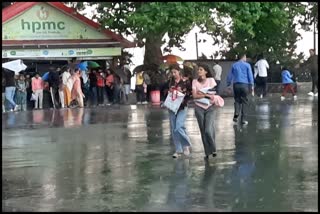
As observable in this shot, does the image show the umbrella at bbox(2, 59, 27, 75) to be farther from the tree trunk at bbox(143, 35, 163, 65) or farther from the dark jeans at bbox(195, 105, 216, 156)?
the dark jeans at bbox(195, 105, 216, 156)

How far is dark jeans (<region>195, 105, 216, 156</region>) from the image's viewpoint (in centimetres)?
1000

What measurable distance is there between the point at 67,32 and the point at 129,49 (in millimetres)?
3497

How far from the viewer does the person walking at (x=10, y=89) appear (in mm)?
22219

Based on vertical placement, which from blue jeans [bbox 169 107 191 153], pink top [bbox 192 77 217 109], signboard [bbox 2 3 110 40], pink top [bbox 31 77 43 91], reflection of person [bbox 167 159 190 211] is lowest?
reflection of person [bbox 167 159 190 211]

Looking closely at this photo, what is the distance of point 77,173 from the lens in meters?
9.02

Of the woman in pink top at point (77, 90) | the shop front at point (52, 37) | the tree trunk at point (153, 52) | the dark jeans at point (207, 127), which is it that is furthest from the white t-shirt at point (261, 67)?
the dark jeans at point (207, 127)

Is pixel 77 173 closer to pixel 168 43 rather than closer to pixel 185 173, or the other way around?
pixel 185 173

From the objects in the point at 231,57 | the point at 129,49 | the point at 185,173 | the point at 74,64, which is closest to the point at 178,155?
the point at 185,173

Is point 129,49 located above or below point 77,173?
above

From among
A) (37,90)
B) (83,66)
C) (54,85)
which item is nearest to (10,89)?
(37,90)

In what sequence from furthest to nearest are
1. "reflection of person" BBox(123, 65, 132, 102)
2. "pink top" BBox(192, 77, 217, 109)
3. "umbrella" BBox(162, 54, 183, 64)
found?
"umbrella" BBox(162, 54, 183, 64) → "reflection of person" BBox(123, 65, 132, 102) → "pink top" BBox(192, 77, 217, 109)

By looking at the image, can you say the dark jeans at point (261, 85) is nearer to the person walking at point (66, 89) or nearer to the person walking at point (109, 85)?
the person walking at point (109, 85)

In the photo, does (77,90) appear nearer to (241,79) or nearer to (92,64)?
(92,64)

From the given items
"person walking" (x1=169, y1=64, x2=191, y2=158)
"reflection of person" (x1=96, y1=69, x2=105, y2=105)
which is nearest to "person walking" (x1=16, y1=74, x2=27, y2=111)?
"reflection of person" (x1=96, y1=69, x2=105, y2=105)
